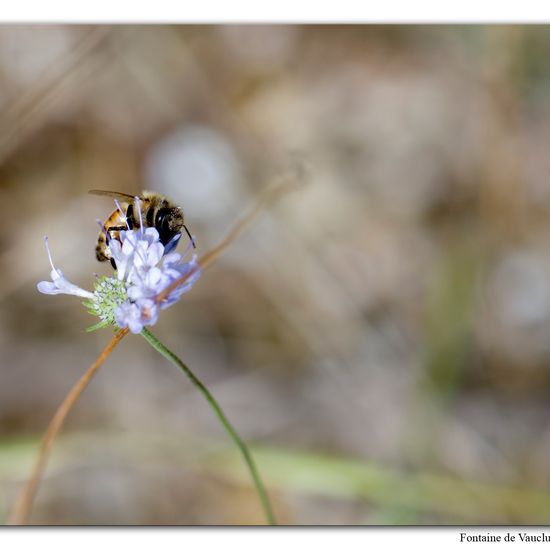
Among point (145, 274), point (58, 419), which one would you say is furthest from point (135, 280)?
point (58, 419)

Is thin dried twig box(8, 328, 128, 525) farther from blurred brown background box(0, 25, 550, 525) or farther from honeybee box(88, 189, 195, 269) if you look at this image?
blurred brown background box(0, 25, 550, 525)

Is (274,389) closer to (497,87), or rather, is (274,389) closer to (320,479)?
(320,479)

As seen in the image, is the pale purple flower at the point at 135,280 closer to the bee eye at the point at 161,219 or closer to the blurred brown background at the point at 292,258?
the bee eye at the point at 161,219

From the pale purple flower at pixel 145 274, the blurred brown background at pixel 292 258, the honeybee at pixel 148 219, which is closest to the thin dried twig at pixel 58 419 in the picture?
the pale purple flower at pixel 145 274

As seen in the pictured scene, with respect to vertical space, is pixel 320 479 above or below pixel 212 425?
below

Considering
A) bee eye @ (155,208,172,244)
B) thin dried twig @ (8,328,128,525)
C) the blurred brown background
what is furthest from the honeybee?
the blurred brown background
